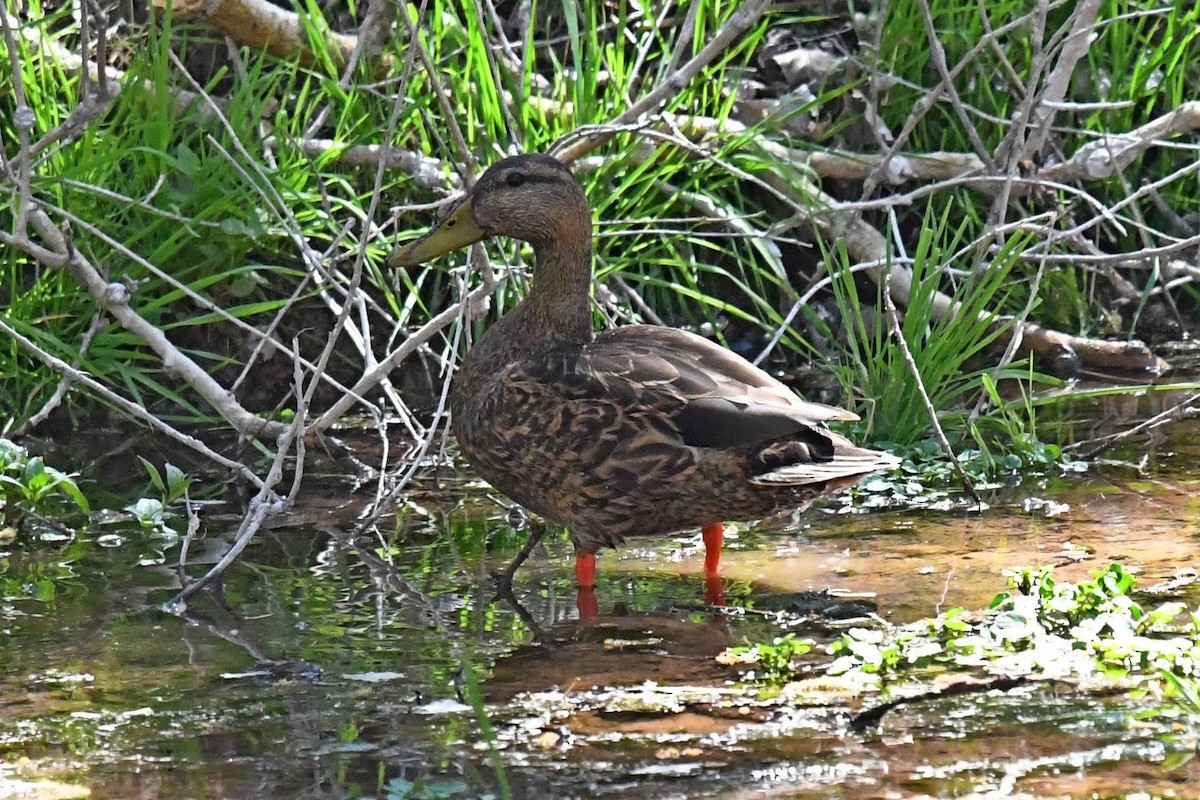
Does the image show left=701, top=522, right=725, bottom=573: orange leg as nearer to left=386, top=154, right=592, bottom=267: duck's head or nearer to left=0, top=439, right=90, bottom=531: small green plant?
left=386, top=154, right=592, bottom=267: duck's head

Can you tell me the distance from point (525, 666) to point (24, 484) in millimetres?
2035

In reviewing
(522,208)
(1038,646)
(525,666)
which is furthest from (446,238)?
(1038,646)

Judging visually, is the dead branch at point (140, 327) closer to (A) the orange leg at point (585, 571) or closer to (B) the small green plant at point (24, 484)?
(B) the small green plant at point (24, 484)

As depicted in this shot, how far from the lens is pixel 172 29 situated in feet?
22.0

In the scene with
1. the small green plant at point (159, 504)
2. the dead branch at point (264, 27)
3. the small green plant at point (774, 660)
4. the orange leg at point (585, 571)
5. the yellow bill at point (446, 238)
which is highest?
the dead branch at point (264, 27)

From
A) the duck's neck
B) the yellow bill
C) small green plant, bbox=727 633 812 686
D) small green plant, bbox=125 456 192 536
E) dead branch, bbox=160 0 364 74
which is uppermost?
dead branch, bbox=160 0 364 74

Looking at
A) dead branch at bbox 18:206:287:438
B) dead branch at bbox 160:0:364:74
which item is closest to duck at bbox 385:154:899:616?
dead branch at bbox 18:206:287:438

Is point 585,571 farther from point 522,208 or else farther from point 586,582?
point 522,208

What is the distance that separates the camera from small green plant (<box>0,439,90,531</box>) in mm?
5039

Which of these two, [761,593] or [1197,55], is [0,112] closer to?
[761,593]

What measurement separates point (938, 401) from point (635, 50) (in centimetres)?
239

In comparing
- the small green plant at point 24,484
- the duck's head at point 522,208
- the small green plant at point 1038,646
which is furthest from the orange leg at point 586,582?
the small green plant at point 24,484

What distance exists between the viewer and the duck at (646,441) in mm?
4523

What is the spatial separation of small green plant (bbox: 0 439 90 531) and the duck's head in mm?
1383
